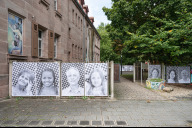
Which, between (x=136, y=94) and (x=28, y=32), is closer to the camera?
(x=136, y=94)

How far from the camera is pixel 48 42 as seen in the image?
35.8ft

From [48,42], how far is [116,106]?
24.4 feet

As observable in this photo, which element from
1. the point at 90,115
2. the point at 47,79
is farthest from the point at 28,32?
the point at 90,115

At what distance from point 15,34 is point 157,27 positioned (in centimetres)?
1253

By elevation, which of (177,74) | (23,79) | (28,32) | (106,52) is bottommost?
(177,74)

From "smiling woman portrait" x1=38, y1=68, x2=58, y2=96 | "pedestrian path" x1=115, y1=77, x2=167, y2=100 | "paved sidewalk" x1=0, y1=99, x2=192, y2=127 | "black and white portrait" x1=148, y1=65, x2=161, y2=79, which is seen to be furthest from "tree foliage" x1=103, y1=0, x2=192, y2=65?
"smiling woman portrait" x1=38, y1=68, x2=58, y2=96

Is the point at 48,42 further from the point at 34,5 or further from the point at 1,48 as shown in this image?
the point at 1,48

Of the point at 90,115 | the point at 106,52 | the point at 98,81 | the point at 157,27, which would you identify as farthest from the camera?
the point at 106,52

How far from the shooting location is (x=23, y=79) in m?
6.98

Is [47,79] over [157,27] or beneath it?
beneath

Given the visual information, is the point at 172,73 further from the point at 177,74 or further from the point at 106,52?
the point at 106,52

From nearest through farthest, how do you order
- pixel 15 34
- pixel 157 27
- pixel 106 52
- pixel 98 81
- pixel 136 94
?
pixel 98 81, pixel 15 34, pixel 136 94, pixel 157 27, pixel 106 52

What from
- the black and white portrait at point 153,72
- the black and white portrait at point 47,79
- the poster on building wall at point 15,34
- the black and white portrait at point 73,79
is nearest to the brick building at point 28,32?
the poster on building wall at point 15,34

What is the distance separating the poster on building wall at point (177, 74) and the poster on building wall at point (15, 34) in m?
11.5
